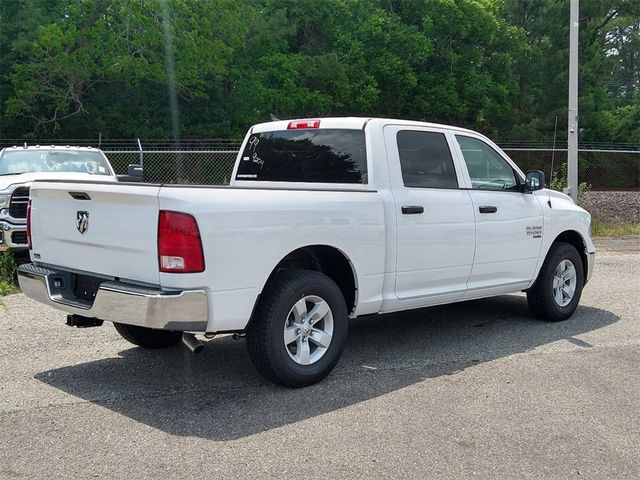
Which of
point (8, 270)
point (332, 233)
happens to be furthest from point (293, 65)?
point (332, 233)

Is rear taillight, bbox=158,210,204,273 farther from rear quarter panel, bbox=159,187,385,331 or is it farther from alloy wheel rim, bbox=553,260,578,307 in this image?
alloy wheel rim, bbox=553,260,578,307

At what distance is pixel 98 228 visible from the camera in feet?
16.7

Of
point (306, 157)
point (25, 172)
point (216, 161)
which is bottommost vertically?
point (25, 172)

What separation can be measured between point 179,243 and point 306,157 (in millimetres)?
2146

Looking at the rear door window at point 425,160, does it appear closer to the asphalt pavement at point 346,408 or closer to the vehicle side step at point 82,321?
the asphalt pavement at point 346,408

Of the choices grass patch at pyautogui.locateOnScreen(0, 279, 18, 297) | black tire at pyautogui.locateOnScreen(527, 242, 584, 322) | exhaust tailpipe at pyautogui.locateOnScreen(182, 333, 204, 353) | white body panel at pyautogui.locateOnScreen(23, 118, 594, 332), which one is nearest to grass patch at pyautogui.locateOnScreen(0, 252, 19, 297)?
grass patch at pyautogui.locateOnScreen(0, 279, 18, 297)

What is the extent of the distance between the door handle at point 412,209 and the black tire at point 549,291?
209cm

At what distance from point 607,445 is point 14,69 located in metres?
27.5

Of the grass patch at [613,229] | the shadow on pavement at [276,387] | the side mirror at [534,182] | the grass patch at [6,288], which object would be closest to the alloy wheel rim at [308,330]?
the shadow on pavement at [276,387]

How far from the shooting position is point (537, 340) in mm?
6828

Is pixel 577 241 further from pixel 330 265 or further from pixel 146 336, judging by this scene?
pixel 146 336

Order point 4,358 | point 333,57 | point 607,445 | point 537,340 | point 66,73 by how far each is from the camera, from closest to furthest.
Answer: point 607,445 < point 4,358 < point 537,340 < point 66,73 < point 333,57

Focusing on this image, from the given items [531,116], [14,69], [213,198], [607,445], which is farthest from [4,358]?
[531,116]

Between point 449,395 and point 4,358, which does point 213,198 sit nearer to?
point 449,395
